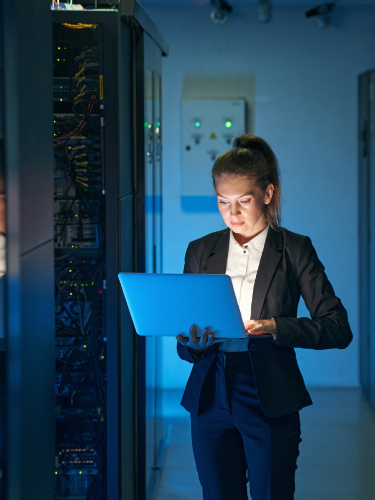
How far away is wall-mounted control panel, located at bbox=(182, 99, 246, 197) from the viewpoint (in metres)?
4.09

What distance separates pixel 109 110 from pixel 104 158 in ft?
0.58

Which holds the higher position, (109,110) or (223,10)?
(223,10)

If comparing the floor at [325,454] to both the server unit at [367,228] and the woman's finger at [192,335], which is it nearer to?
the server unit at [367,228]

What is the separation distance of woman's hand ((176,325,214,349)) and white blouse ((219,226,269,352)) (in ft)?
0.38

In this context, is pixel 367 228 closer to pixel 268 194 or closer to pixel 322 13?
pixel 322 13

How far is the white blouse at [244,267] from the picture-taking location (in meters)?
1.70

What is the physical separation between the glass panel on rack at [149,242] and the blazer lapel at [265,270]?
0.87m

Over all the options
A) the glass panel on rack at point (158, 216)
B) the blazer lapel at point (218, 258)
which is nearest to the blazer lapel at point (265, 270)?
the blazer lapel at point (218, 258)

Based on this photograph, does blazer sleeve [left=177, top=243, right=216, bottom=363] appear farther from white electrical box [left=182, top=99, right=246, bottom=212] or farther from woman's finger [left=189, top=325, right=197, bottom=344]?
white electrical box [left=182, top=99, right=246, bottom=212]

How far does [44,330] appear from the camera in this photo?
1142mm

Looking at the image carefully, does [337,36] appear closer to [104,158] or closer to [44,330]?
[104,158]

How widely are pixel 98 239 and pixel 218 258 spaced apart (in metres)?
0.59

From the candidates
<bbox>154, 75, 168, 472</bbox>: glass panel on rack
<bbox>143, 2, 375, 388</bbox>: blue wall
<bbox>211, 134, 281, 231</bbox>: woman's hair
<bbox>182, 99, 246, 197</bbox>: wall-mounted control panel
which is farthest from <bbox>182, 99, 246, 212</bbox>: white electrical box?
<bbox>211, 134, 281, 231</bbox>: woman's hair

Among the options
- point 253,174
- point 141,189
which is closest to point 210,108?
point 141,189
